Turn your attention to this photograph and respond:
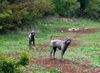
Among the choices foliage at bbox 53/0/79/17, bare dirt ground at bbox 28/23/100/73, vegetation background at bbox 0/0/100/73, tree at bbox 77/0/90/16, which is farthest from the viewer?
tree at bbox 77/0/90/16

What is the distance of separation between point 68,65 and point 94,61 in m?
2.96

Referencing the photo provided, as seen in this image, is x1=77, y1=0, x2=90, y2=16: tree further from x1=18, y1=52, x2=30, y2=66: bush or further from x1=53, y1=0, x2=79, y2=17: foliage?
x1=18, y1=52, x2=30, y2=66: bush

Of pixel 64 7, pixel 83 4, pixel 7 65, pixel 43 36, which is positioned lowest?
pixel 83 4

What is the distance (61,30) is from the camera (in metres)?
50.1

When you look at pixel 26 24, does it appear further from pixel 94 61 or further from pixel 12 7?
pixel 94 61

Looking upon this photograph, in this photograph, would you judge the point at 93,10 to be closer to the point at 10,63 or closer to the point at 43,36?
the point at 43,36

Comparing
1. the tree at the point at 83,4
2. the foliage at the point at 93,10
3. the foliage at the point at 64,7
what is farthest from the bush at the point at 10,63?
the tree at the point at 83,4

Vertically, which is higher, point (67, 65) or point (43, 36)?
point (67, 65)

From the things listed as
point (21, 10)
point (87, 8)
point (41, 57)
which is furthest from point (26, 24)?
point (87, 8)

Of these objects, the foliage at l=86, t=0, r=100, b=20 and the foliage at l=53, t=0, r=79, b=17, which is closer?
the foliage at l=53, t=0, r=79, b=17

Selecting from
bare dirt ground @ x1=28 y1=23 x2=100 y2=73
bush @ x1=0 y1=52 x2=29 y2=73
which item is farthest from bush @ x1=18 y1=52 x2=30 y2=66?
bare dirt ground @ x1=28 y1=23 x2=100 y2=73

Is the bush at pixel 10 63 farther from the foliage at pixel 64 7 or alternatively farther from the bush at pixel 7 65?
the foliage at pixel 64 7

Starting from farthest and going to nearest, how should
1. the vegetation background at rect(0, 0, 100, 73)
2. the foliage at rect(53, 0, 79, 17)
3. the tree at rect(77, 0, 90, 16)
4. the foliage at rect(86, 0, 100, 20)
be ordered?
the tree at rect(77, 0, 90, 16) → the foliage at rect(86, 0, 100, 20) → the foliage at rect(53, 0, 79, 17) → the vegetation background at rect(0, 0, 100, 73)

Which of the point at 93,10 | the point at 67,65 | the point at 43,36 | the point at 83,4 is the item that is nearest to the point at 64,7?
the point at 83,4
